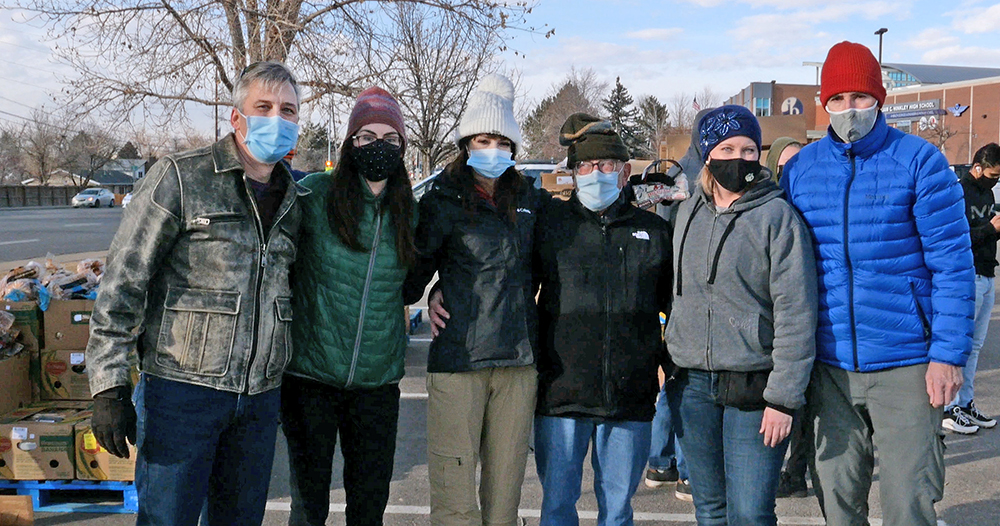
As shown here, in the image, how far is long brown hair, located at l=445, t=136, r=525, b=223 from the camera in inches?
114

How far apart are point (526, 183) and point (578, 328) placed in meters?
0.67

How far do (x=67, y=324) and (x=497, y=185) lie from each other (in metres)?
3.10

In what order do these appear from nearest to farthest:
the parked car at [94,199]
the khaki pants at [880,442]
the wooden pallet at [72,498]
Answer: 1. the khaki pants at [880,442]
2. the wooden pallet at [72,498]
3. the parked car at [94,199]

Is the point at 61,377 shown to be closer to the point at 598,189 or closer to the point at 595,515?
the point at 595,515

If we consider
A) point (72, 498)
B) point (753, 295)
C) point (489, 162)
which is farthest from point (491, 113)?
point (72, 498)

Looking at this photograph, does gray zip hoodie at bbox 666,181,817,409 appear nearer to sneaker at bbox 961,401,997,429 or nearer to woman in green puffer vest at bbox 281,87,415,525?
woman in green puffer vest at bbox 281,87,415,525

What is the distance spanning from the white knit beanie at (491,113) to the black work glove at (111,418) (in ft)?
5.28

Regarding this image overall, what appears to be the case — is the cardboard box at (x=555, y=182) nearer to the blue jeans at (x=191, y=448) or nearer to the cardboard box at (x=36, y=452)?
the cardboard box at (x=36, y=452)

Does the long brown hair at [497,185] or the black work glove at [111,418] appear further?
the long brown hair at [497,185]

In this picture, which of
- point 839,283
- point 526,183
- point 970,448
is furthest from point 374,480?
point 970,448

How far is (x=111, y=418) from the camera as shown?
233cm

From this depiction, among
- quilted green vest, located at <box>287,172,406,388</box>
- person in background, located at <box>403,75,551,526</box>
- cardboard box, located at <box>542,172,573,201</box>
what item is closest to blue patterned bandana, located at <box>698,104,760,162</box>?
person in background, located at <box>403,75,551,526</box>

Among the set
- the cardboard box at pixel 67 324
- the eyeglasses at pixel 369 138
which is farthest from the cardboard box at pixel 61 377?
the eyeglasses at pixel 369 138

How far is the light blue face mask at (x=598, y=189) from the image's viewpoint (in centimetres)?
291
